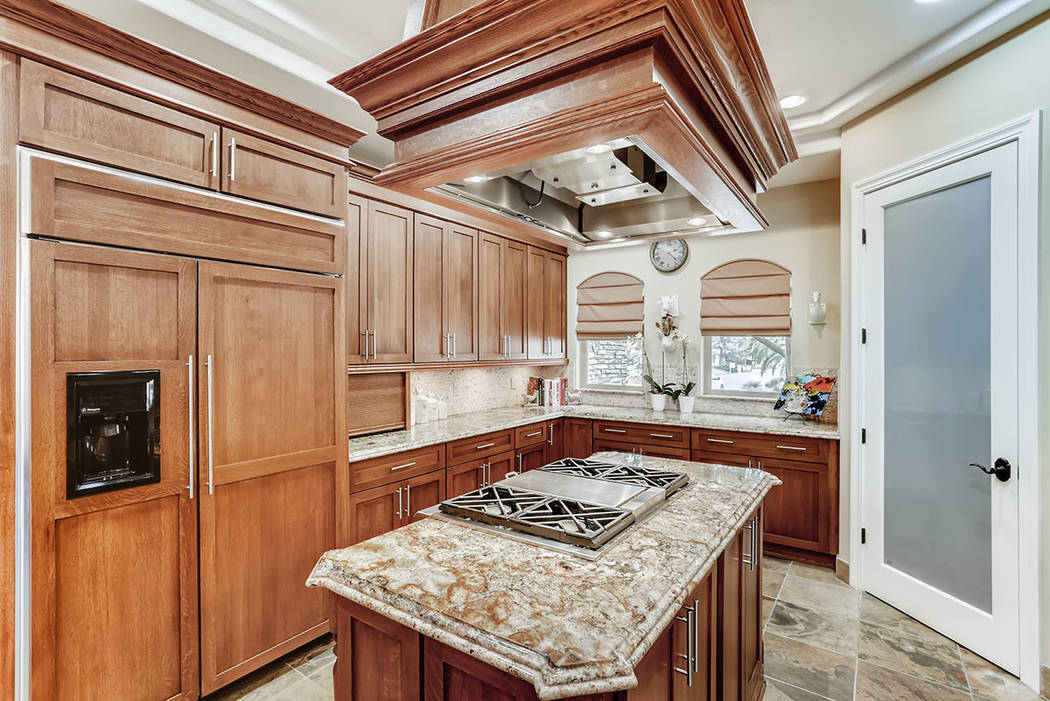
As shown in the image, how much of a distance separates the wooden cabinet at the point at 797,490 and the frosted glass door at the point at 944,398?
0.29m

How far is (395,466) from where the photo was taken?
2.87 meters

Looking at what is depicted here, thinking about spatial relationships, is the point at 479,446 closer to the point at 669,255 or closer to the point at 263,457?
the point at 263,457

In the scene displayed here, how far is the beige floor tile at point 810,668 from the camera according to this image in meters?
2.17

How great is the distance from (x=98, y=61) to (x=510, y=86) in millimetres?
1680

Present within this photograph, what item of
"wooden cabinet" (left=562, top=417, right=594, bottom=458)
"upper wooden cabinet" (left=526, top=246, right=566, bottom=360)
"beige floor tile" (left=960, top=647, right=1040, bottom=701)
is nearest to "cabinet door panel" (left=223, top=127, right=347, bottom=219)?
"upper wooden cabinet" (left=526, top=246, right=566, bottom=360)

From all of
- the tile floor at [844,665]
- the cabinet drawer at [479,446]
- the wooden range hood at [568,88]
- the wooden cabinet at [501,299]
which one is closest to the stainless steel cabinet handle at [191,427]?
the tile floor at [844,665]

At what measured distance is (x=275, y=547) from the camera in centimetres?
226

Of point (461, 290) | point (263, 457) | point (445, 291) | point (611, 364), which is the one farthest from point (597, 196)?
point (611, 364)

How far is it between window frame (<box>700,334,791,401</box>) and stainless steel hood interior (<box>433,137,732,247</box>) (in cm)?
279

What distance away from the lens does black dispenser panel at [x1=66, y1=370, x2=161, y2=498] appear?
1.69 m

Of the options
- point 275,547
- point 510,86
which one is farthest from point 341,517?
point 510,86

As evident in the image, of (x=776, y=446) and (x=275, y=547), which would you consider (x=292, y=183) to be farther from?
(x=776, y=446)

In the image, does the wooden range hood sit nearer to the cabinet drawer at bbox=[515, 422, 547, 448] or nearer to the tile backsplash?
the tile backsplash

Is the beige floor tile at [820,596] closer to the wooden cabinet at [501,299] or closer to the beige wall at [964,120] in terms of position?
the beige wall at [964,120]
